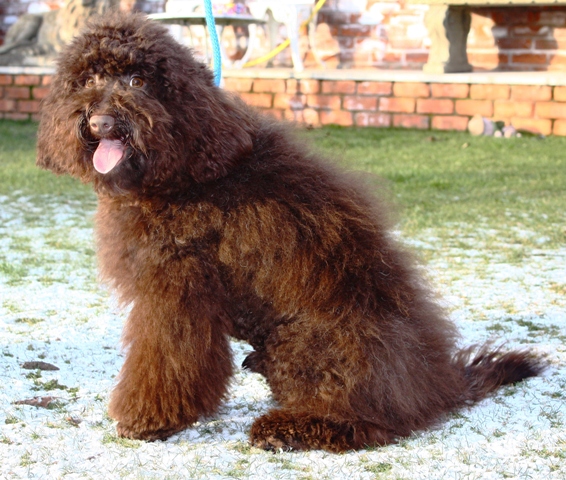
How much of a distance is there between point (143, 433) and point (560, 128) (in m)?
6.84

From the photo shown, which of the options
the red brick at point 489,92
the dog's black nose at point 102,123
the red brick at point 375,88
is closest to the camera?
the dog's black nose at point 102,123

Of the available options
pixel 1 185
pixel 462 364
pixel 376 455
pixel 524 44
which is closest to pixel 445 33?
pixel 524 44

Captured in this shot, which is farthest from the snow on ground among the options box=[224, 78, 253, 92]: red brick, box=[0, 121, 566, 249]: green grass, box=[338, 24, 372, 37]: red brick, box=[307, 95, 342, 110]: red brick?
box=[338, 24, 372, 37]: red brick

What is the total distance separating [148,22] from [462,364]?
1.53 meters

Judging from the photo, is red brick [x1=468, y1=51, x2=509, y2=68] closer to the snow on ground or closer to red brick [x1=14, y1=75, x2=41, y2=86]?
red brick [x1=14, y1=75, x2=41, y2=86]

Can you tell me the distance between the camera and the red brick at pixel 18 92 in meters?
10.5

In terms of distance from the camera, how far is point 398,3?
419 inches

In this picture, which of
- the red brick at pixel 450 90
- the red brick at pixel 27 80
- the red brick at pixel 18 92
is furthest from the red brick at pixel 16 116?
the red brick at pixel 450 90

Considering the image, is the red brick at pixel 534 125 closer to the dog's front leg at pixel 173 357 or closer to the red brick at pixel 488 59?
the red brick at pixel 488 59

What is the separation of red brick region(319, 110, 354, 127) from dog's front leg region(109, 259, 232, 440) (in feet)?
22.9

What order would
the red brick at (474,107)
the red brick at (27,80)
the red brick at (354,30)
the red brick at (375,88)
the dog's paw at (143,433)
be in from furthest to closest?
the red brick at (354,30), the red brick at (27,80), the red brick at (375,88), the red brick at (474,107), the dog's paw at (143,433)

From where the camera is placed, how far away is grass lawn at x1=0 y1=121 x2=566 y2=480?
7.59ft

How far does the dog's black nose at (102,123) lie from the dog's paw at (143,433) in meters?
0.88

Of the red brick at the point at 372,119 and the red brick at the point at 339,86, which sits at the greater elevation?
the red brick at the point at 339,86
